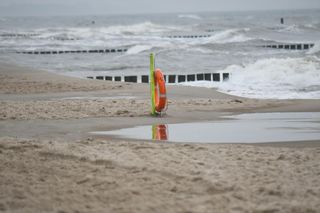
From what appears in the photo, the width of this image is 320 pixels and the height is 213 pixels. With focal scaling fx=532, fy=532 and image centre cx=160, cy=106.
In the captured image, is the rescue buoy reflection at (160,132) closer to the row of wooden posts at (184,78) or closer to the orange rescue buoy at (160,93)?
the orange rescue buoy at (160,93)

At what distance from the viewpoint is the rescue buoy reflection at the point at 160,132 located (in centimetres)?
657

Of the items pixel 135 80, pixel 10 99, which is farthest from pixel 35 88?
pixel 135 80

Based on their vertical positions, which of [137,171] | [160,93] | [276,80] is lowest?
[137,171]

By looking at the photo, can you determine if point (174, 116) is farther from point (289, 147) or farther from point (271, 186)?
point (271, 186)

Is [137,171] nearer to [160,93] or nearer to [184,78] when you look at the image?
[160,93]

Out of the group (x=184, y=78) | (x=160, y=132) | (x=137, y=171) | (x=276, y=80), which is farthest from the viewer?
(x=184, y=78)

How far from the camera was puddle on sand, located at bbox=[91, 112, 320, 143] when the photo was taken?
6.49 meters

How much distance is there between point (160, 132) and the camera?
691cm

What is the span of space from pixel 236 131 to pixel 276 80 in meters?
7.91

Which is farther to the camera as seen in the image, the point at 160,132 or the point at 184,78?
the point at 184,78

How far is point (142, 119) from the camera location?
7.88 m

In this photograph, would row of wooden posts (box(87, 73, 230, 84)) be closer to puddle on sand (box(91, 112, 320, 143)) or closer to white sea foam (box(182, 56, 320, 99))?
white sea foam (box(182, 56, 320, 99))

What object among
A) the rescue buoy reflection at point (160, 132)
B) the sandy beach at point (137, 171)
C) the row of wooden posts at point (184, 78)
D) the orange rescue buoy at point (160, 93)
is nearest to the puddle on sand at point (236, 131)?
the rescue buoy reflection at point (160, 132)

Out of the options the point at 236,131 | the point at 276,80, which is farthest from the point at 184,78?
the point at 236,131
